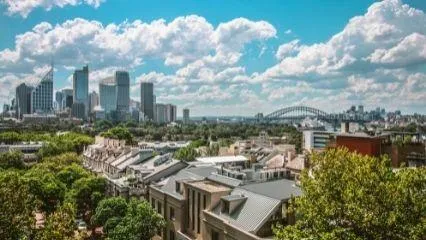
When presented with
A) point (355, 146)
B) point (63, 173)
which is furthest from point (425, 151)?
point (63, 173)

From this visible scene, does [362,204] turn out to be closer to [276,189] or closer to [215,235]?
[276,189]

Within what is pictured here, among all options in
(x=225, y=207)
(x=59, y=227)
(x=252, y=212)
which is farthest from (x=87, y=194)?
(x=59, y=227)

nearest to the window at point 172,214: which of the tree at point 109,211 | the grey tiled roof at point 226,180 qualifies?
the tree at point 109,211

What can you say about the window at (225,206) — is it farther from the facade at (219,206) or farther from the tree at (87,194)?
the tree at (87,194)

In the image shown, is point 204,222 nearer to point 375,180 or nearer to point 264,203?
point 264,203

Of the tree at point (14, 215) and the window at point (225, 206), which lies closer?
the tree at point (14, 215)

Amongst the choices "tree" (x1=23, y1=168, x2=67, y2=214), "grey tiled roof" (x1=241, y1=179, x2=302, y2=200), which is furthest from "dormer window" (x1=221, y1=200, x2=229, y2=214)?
"tree" (x1=23, y1=168, x2=67, y2=214)
